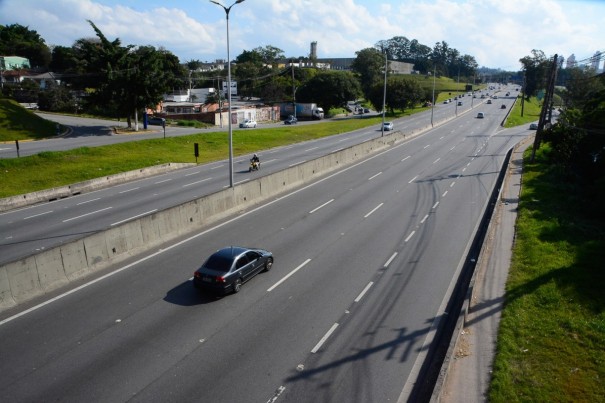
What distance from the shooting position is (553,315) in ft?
46.0

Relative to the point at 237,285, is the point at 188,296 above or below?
below

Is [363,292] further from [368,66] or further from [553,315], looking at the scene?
[368,66]

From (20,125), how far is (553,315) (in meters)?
52.7

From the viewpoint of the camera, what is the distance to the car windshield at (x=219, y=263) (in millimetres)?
14751

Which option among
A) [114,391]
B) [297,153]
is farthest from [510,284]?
[297,153]

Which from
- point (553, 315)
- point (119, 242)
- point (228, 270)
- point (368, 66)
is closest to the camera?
point (553, 315)

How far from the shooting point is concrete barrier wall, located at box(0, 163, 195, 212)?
85.6ft

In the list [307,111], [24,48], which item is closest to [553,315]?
[307,111]

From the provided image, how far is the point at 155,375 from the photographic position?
34.5 feet

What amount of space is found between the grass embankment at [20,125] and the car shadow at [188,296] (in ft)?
133

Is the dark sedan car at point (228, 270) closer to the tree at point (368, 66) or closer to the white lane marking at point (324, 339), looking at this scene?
the white lane marking at point (324, 339)

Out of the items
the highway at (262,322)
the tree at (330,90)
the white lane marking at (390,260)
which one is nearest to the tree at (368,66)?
the tree at (330,90)

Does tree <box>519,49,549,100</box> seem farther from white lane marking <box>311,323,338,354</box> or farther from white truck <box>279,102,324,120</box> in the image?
white lane marking <box>311,323,338,354</box>

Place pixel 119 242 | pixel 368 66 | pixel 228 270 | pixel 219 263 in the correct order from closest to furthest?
pixel 228 270 < pixel 219 263 < pixel 119 242 < pixel 368 66
